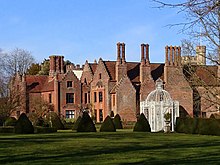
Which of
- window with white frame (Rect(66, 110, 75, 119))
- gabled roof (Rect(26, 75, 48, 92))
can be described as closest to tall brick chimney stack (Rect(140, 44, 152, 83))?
window with white frame (Rect(66, 110, 75, 119))

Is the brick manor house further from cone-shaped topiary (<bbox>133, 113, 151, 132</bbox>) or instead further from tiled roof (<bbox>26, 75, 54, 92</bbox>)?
cone-shaped topiary (<bbox>133, 113, 151, 132</bbox>)

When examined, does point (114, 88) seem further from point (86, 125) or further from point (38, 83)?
point (86, 125)

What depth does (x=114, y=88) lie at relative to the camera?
64.0m

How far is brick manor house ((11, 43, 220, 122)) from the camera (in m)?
63.2

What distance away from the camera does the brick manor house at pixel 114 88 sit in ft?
207

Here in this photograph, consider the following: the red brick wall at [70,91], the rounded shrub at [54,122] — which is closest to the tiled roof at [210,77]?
the rounded shrub at [54,122]

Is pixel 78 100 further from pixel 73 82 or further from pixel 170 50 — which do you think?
pixel 170 50

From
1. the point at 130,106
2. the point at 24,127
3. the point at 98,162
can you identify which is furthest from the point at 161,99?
the point at 98,162

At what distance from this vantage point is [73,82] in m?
69.9

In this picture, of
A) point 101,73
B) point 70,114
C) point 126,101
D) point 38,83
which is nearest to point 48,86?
point 38,83

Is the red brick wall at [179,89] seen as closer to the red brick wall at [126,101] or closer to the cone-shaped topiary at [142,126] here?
the red brick wall at [126,101]

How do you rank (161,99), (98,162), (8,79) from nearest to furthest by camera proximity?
(98,162), (161,99), (8,79)

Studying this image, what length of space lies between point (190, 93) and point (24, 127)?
31.7 meters

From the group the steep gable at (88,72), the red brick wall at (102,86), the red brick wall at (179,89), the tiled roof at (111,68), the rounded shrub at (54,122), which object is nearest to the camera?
the rounded shrub at (54,122)
